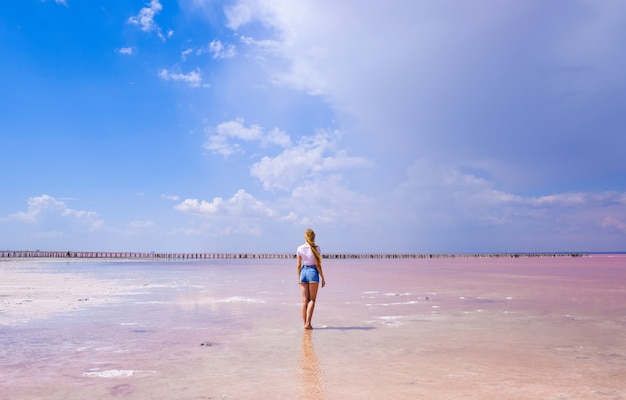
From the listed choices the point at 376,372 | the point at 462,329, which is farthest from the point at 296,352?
the point at 462,329

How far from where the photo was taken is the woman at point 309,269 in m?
11.3

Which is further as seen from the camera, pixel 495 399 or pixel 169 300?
pixel 169 300

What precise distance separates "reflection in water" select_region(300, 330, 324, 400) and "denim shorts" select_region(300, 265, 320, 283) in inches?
82.1

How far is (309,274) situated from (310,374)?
4.41 meters

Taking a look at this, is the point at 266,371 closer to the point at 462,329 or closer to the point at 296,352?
the point at 296,352

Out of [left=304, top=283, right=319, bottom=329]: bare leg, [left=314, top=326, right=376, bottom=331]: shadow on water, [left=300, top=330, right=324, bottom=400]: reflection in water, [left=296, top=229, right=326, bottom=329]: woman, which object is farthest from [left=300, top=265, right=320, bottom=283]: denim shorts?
[left=300, top=330, right=324, bottom=400]: reflection in water

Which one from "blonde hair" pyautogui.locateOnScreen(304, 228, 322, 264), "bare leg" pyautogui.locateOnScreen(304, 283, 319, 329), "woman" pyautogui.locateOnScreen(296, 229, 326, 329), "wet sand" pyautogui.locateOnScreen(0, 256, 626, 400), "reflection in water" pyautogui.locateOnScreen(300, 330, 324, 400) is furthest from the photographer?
"blonde hair" pyautogui.locateOnScreen(304, 228, 322, 264)

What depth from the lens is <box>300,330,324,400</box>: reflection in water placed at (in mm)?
6059

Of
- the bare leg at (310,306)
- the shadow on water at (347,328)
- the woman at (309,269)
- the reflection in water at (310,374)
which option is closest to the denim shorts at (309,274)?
the woman at (309,269)

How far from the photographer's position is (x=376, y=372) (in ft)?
23.5

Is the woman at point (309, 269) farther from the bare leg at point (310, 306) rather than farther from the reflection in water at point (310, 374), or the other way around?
the reflection in water at point (310, 374)

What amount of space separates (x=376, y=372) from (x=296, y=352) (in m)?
1.85

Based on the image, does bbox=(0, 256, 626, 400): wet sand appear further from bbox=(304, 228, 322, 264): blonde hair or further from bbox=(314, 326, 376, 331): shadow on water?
bbox=(304, 228, 322, 264): blonde hair

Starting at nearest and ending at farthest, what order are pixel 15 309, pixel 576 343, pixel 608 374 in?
pixel 608 374 → pixel 576 343 → pixel 15 309
